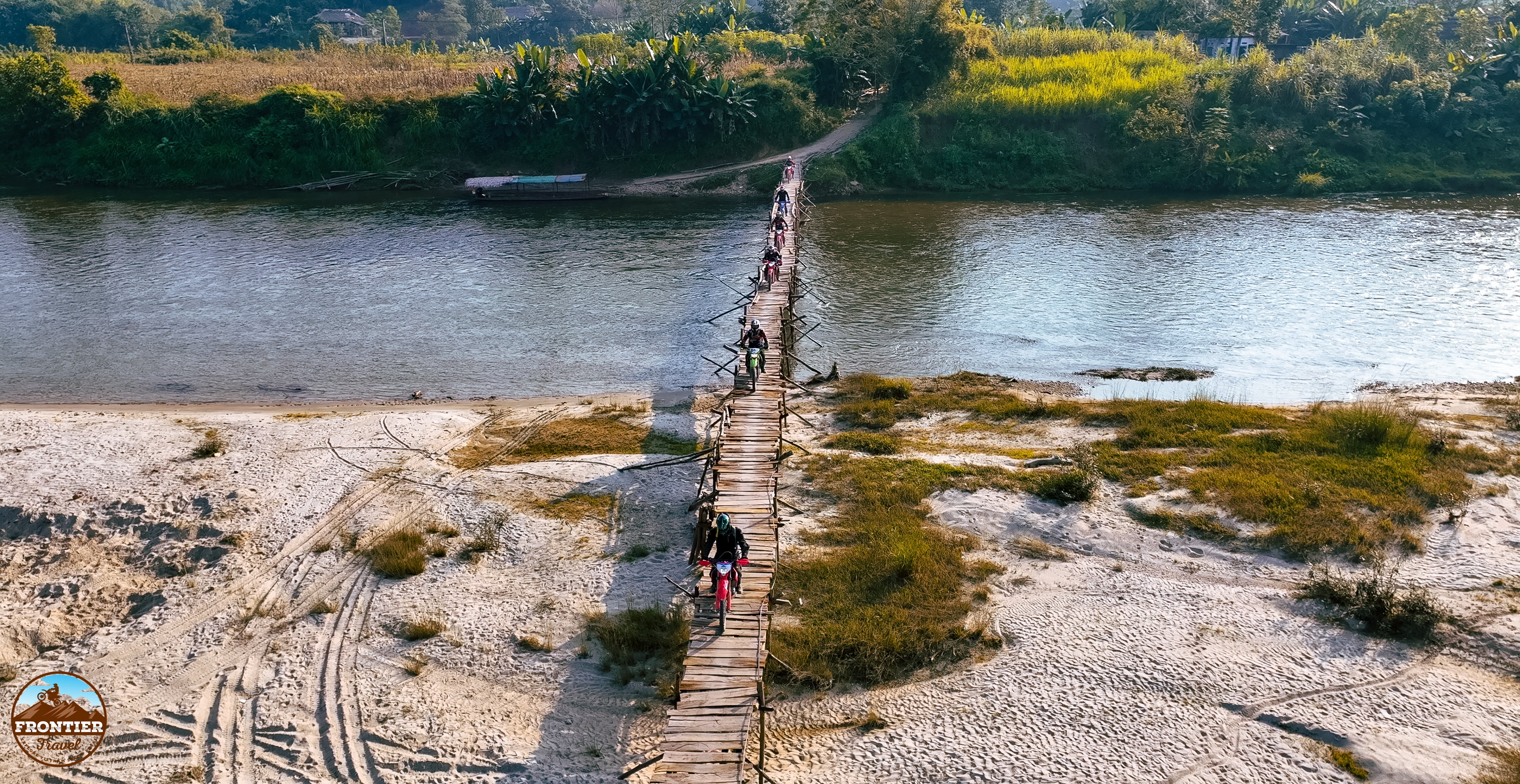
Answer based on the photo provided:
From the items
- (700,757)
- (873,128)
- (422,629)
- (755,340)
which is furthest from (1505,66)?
(422,629)

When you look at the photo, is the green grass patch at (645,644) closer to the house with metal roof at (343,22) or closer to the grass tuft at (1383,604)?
the grass tuft at (1383,604)

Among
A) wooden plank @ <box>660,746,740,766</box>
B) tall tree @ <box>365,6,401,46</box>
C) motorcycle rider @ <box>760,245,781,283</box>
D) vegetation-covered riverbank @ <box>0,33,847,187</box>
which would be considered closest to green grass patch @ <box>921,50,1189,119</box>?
vegetation-covered riverbank @ <box>0,33,847,187</box>

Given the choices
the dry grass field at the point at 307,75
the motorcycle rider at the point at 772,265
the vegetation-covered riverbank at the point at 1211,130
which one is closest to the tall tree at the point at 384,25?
the dry grass field at the point at 307,75

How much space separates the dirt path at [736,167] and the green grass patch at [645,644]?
3628cm

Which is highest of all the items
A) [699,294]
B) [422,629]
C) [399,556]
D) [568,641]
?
[699,294]

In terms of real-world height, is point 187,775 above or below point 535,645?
below

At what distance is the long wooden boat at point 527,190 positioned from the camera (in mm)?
46625

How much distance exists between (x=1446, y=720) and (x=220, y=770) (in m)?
14.9

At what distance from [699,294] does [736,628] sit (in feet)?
66.9

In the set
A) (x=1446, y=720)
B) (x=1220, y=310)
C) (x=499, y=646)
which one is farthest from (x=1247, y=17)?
(x=499, y=646)

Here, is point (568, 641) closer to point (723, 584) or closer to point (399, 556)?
point (723, 584)

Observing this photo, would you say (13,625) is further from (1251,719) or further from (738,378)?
(1251,719)

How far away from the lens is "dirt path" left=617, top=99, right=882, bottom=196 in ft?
158

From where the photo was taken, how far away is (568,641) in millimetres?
13984
